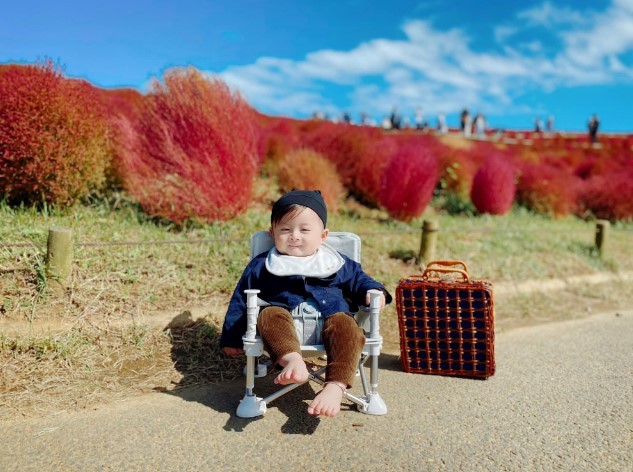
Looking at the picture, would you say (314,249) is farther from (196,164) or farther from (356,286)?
(196,164)

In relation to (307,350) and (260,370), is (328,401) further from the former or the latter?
(260,370)

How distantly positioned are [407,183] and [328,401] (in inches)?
178

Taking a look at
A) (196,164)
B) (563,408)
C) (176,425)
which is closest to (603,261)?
(563,408)

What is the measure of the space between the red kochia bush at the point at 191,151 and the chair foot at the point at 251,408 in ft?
8.44

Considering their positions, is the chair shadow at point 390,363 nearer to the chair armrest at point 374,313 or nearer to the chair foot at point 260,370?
the chair foot at point 260,370

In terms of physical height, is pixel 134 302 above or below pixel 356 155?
below

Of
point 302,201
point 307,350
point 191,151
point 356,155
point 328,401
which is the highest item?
point 356,155

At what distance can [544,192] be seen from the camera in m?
9.08

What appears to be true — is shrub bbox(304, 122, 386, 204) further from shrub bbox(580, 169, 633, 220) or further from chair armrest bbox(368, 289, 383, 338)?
chair armrest bbox(368, 289, 383, 338)

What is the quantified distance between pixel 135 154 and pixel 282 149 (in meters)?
4.16

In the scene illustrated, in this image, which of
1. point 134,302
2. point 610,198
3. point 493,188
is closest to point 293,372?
point 134,302

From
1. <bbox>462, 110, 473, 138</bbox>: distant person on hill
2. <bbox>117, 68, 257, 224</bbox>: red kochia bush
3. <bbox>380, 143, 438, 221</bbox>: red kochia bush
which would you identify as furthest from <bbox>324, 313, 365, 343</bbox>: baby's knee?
<bbox>462, 110, 473, 138</bbox>: distant person on hill

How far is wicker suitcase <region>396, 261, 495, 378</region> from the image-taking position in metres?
3.09

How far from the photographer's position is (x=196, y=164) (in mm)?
4734
